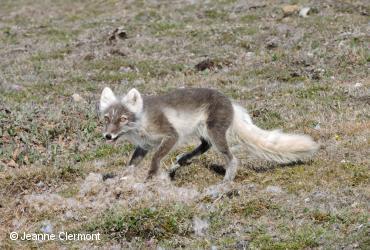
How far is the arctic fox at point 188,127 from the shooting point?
32.0 feet

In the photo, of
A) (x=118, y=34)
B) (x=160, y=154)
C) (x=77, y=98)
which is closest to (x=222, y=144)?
(x=160, y=154)

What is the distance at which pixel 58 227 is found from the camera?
8.41m

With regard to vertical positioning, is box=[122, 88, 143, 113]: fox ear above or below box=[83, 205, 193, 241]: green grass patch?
above

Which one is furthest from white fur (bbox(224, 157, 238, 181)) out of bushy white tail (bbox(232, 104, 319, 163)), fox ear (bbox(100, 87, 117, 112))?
fox ear (bbox(100, 87, 117, 112))

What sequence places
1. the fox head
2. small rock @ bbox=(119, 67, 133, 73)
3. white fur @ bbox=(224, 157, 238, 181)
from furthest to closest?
small rock @ bbox=(119, 67, 133, 73) < white fur @ bbox=(224, 157, 238, 181) < the fox head

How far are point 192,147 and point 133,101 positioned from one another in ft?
8.51

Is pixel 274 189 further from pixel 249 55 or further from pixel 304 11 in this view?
pixel 304 11

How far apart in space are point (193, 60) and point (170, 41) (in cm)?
305

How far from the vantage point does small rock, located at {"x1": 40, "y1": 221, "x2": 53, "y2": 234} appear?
27.0ft

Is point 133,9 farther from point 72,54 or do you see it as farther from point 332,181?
point 332,181

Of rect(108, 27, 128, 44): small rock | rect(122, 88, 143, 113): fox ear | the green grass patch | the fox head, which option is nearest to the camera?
the green grass patch

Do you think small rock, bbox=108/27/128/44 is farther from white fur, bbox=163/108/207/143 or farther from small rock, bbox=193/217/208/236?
small rock, bbox=193/217/208/236

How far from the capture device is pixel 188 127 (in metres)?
10.4

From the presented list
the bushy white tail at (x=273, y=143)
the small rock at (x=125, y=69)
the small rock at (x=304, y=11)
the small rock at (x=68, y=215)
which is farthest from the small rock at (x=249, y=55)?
the small rock at (x=68, y=215)
